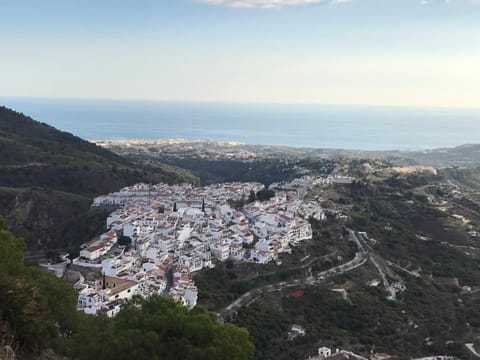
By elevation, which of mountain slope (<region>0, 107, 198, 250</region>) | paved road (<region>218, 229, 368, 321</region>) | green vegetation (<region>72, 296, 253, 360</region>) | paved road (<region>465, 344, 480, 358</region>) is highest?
green vegetation (<region>72, 296, 253, 360</region>)

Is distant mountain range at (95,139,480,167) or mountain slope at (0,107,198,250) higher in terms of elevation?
mountain slope at (0,107,198,250)

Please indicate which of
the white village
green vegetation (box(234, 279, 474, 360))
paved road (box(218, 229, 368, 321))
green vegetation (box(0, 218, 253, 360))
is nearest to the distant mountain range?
the white village

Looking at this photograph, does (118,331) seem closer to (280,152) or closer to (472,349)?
(472,349)

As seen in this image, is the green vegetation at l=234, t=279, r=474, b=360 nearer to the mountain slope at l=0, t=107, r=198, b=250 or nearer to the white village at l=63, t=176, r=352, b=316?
the white village at l=63, t=176, r=352, b=316

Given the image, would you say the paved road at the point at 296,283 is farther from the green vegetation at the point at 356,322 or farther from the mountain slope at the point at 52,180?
the mountain slope at the point at 52,180

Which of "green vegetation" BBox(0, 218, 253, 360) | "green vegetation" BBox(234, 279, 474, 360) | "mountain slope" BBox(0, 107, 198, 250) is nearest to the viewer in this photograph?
"green vegetation" BBox(0, 218, 253, 360)

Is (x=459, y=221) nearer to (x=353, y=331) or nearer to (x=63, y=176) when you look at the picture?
(x=353, y=331)

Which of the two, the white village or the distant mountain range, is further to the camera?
the distant mountain range
